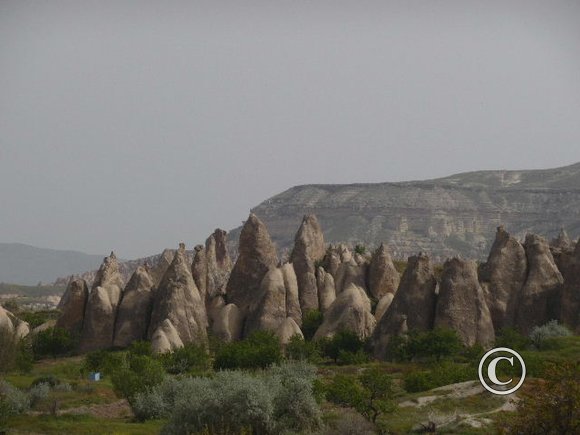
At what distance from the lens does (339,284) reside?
187 feet

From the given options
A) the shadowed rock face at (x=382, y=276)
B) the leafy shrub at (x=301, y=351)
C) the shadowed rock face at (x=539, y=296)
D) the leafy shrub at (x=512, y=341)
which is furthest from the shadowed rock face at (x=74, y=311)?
the shadowed rock face at (x=539, y=296)

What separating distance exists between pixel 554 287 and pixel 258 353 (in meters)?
14.9

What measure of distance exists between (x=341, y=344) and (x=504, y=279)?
893 centimetres

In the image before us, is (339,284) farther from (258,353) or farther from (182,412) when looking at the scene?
(182,412)

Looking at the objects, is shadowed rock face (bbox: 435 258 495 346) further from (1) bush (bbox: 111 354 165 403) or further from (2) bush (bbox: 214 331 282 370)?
(1) bush (bbox: 111 354 165 403)

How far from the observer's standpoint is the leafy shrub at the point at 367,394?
102ft

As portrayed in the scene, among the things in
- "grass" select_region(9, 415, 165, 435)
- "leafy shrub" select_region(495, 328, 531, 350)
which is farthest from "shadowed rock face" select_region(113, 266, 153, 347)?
"grass" select_region(9, 415, 165, 435)

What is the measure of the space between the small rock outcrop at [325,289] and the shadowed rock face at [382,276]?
201 centimetres

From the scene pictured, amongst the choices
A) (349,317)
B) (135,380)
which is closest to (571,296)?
(349,317)

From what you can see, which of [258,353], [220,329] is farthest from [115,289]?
[258,353]

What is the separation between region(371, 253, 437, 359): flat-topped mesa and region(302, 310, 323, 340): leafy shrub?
161 inches

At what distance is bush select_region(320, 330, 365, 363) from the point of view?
46.8 meters

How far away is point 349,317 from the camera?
4934 cm

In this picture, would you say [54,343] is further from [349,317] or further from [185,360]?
[349,317]
